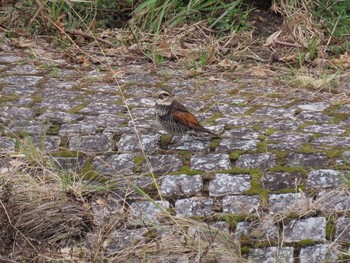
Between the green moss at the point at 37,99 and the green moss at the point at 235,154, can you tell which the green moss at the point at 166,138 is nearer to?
the green moss at the point at 235,154

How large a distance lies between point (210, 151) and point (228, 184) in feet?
1.77

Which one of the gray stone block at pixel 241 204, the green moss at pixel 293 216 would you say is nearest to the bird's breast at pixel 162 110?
the gray stone block at pixel 241 204

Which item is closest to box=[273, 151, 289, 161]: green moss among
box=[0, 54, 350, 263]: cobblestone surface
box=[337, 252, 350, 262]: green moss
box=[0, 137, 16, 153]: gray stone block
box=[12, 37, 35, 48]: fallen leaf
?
box=[0, 54, 350, 263]: cobblestone surface

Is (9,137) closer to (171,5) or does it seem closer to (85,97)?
(85,97)

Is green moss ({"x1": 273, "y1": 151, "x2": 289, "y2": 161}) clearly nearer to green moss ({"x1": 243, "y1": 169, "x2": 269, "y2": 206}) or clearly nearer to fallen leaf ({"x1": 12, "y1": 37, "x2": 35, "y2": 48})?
green moss ({"x1": 243, "y1": 169, "x2": 269, "y2": 206})

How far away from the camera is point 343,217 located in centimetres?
442

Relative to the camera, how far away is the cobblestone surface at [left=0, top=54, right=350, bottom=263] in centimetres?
445

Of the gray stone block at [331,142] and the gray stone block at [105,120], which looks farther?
the gray stone block at [105,120]

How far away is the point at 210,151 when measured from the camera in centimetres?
536

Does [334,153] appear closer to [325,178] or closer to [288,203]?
[325,178]

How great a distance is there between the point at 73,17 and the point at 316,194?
432 centimetres

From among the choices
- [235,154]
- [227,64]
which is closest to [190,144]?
[235,154]

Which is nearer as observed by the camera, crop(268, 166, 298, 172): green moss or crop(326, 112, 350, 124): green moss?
crop(268, 166, 298, 172): green moss

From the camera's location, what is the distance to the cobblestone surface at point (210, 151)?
4453mm
